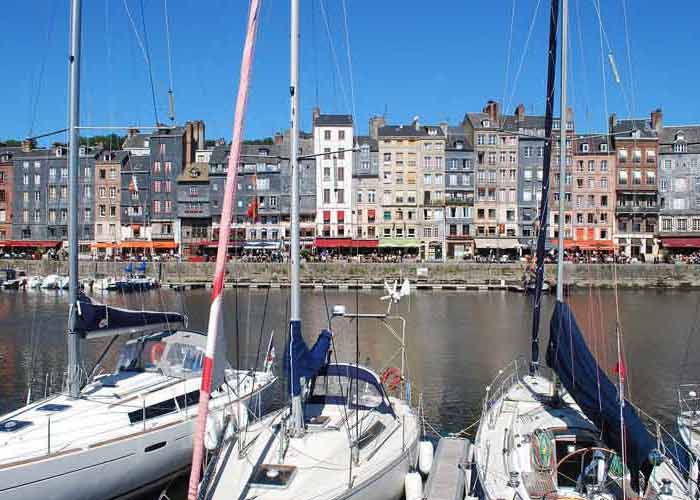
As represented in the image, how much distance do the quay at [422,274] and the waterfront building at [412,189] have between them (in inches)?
355

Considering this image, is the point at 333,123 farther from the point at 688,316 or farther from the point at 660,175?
the point at 688,316

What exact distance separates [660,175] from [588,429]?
78255mm

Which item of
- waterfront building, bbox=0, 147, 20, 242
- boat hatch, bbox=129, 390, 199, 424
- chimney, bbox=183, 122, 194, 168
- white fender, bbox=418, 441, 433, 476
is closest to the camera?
boat hatch, bbox=129, 390, 199, 424

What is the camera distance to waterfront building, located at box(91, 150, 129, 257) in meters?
91.0

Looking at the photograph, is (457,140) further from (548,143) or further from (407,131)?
(548,143)

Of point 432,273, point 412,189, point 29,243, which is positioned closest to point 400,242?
point 412,189

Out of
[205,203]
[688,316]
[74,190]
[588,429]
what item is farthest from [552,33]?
[205,203]

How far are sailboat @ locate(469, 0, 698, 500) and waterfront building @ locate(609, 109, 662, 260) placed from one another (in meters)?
71.2

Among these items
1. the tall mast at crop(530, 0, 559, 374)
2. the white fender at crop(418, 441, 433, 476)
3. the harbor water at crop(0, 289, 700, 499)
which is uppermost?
the tall mast at crop(530, 0, 559, 374)

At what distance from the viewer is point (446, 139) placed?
87.5 metres

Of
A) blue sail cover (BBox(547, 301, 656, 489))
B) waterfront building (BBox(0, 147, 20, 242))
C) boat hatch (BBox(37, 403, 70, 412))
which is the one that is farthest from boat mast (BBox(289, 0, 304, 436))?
waterfront building (BBox(0, 147, 20, 242))

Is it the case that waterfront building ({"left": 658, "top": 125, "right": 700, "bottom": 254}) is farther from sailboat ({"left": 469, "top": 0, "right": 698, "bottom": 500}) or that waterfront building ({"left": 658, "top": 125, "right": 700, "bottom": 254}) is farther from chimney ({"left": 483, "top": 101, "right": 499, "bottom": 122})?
sailboat ({"left": 469, "top": 0, "right": 698, "bottom": 500})

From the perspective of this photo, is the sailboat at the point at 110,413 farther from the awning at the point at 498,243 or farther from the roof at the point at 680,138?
the roof at the point at 680,138

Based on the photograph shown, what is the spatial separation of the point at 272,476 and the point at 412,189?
249 ft
